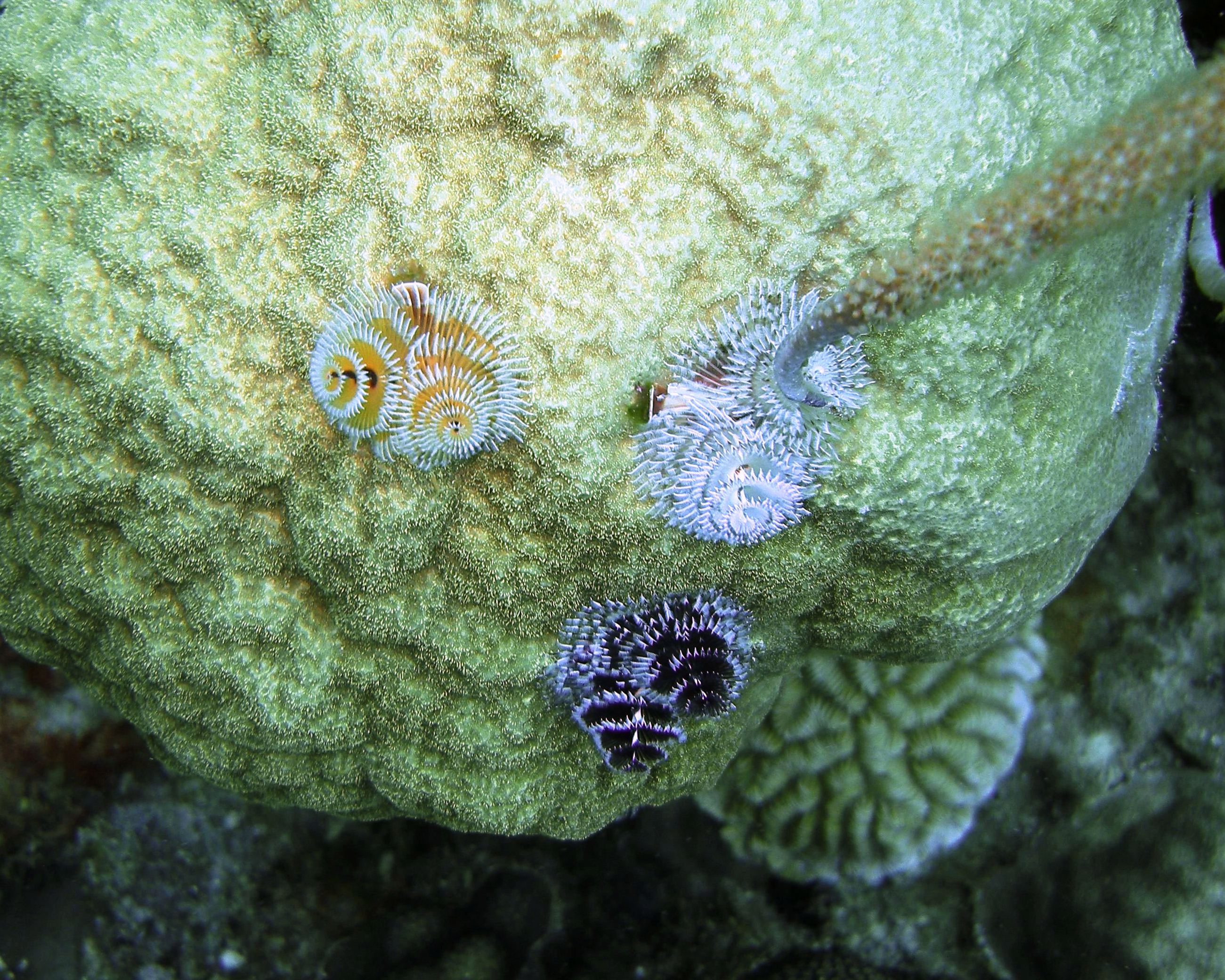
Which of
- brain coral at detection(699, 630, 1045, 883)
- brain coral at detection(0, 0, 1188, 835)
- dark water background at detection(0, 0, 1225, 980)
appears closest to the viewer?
brain coral at detection(0, 0, 1188, 835)

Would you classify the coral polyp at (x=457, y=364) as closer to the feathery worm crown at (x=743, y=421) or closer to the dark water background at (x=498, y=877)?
the feathery worm crown at (x=743, y=421)

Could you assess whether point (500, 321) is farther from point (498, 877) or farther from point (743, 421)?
point (498, 877)

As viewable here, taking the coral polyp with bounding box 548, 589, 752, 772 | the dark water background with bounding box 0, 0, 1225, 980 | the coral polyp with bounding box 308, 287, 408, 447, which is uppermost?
the coral polyp with bounding box 308, 287, 408, 447

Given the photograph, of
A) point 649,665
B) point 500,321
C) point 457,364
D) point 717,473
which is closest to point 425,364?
Result: point 457,364

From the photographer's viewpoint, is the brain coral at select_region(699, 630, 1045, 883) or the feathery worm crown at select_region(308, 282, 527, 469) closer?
the feathery worm crown at select_region(308, 282, 527, 469)

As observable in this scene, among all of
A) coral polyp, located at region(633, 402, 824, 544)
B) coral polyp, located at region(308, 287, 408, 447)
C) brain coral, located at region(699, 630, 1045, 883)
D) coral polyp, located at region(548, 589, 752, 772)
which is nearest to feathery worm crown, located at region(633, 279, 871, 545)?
coral polyp, located at region(633, 402, 824, 544)

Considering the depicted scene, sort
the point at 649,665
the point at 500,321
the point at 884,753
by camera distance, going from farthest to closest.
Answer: the point at 884,753, the point at 649,665, the point at 500,321

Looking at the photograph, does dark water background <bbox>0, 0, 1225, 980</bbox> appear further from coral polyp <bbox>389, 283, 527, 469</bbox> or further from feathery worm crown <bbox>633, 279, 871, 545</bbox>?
coral polyp <bbox>389, 283, 527, 469</bbox>

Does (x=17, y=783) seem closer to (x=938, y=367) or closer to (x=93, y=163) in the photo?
(x=93, y=163)
